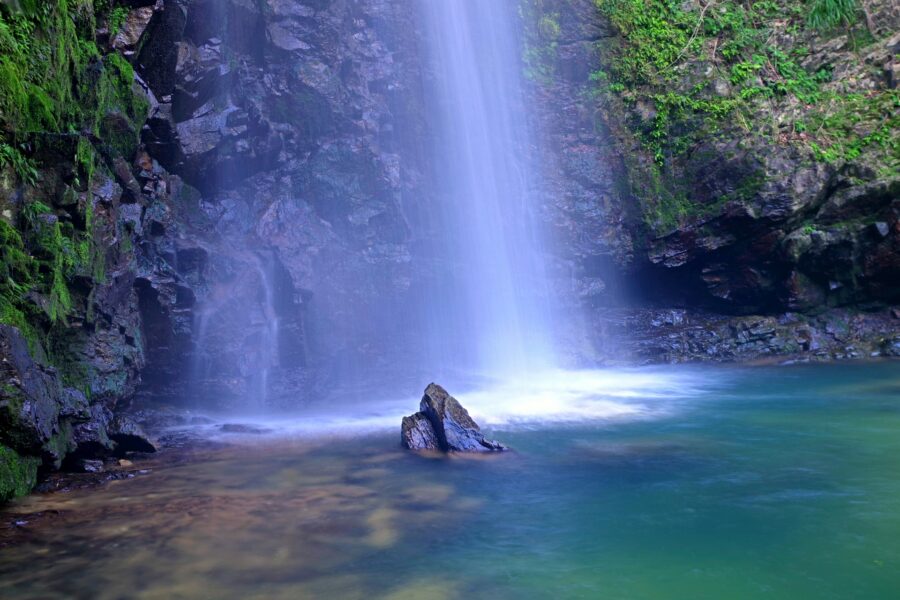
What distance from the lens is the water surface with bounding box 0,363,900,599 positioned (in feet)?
18.4

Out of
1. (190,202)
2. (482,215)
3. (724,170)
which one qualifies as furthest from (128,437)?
(724,170)

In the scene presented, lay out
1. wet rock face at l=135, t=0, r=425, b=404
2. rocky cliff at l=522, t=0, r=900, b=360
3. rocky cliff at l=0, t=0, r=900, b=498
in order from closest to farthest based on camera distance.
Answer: rocky cliff at l=0, t=0, r=900, b=498 → wet rock face at l=135, t=0, r=425, b=404 → rocky cliff at l=522, t=0, r=900, b=360

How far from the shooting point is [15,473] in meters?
7.50

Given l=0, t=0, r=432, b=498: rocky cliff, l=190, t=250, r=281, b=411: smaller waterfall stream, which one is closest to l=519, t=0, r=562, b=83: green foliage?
l=0, t=0, r=432, b=498: rocky cliff

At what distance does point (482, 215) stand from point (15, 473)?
1447 cm

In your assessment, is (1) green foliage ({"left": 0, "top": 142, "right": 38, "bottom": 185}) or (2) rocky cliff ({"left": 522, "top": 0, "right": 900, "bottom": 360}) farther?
(2) rocky cliff ({"left": 522, "top": 0, "right": 900, "bottom": 360})

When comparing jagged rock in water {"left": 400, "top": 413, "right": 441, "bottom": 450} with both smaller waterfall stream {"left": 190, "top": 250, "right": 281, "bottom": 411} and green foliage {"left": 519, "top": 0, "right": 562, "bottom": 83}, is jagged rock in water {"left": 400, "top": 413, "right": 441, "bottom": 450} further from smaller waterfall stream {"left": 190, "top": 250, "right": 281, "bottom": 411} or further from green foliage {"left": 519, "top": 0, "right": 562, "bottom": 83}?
green foliage {"left": 519, "top": 0, "right": 562, "bottom": 83}

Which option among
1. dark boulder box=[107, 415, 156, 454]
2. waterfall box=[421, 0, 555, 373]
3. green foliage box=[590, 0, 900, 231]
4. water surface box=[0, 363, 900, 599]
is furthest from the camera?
waterfall box=[421, 0, 555, 373]

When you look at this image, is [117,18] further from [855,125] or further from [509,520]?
[855,125]

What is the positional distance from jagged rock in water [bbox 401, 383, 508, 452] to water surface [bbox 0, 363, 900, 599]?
0.36m

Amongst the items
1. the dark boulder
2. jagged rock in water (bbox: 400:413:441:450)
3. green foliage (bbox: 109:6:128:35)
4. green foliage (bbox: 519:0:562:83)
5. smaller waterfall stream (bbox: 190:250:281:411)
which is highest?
green foliage (bbox: 519:0:562:83)

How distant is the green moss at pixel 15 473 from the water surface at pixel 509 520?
23 cm

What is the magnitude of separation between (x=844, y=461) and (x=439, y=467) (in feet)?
17.3

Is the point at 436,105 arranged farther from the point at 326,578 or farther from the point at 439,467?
the point at 326,578
